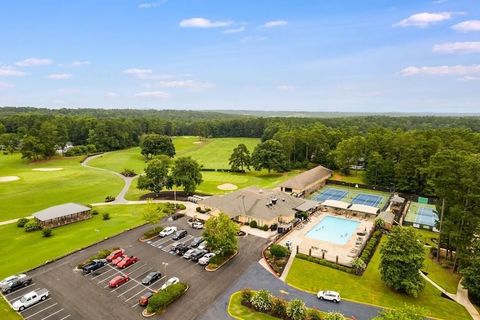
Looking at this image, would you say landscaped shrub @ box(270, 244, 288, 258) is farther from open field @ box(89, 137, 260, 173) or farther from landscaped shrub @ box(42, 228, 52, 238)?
open field @ box(89, 137, 260, 173)

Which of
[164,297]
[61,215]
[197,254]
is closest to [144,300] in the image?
[164,297]

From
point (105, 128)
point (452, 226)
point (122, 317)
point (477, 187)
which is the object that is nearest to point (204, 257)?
point (122, 317)

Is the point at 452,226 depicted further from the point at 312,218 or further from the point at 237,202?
the point at 237,202

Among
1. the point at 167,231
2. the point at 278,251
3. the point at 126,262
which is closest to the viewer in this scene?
the point at 126,262

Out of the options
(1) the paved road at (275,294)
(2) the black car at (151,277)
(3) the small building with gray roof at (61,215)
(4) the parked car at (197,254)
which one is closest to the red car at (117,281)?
(2) the black car at (151,277)

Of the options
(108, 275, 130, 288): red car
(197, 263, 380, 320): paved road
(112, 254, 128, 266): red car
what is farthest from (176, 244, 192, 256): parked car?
(197, 263, 380, 320): paved road

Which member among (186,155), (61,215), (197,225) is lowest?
(197,225)

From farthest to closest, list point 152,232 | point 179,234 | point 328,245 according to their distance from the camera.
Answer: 1. point 152,232
2. point 179,234
3. point 328,245

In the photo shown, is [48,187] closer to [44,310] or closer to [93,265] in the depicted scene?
[93,265]
